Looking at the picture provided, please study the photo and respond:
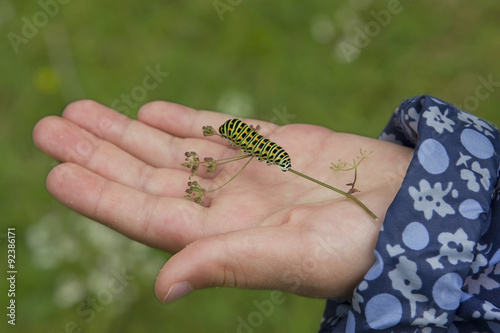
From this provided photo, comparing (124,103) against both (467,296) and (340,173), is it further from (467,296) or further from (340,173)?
(467,296)

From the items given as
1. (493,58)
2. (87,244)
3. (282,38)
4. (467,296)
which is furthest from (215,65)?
(467,296)

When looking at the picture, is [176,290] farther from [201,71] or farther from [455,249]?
[201,71]

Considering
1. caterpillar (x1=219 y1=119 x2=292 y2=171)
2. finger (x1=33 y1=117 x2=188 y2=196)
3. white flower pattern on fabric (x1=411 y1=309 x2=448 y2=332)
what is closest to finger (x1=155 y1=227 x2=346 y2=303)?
white flower pattern on fabric (x1=411 y1=309 x2=448 y2=332)

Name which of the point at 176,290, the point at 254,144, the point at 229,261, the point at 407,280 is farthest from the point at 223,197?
the point at 407,280

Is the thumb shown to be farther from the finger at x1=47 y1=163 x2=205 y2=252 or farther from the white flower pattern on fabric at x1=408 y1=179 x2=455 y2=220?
the white flower pattern on fabric at x1=408 y1=179 x2=455 y2=220

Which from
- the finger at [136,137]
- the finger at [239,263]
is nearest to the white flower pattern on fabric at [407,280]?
the finger at [239,263]

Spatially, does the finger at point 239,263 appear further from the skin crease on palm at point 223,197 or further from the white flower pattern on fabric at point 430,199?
the white flower pattern on fabric at point 430,199
